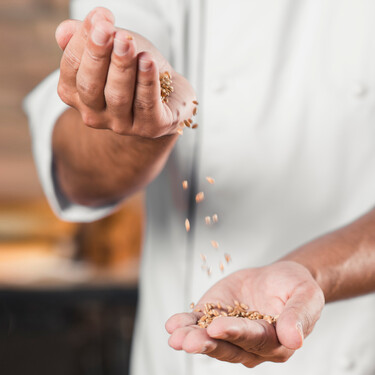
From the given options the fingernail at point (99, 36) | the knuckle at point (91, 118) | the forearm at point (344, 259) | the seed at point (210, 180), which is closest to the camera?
the fingernail at point (99, 36)

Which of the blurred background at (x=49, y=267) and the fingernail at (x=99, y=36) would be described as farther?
the blurred background at (x=49, y=267)

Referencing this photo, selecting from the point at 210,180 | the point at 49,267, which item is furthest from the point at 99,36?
the point at 49,267

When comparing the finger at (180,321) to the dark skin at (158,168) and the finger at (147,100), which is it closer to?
the dark skin at (158,168)

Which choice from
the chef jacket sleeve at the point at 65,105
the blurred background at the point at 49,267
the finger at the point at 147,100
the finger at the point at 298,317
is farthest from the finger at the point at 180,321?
the blurred background at the point at 49,267

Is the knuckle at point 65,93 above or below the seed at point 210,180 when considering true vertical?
above

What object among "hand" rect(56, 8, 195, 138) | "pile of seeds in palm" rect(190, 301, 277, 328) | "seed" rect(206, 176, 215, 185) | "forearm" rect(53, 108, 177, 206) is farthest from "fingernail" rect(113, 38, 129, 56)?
"seed" rect(206, 176, 215, 185)

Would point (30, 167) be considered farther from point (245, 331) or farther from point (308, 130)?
point (245, 331)

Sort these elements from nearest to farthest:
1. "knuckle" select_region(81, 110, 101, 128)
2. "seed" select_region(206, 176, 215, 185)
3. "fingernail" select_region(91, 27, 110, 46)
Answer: "fingernail" select_region(91, 27, 110, 46) < "knuckle" select_region(81, 110, 101, 128) < "seed" select_region(206, 176, 215, 185)

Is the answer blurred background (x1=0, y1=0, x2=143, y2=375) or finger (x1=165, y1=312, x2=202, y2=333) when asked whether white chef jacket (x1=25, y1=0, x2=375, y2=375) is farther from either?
blurred background (x1=0, y1=0, x2=143, y2=375)

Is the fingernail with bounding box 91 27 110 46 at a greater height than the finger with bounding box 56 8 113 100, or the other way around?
the fingernail with bounding box 91 27 110 46
